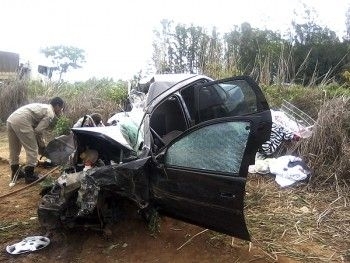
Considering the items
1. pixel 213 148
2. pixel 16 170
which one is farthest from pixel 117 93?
pixel 213 148

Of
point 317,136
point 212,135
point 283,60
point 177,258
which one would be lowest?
point 177,258

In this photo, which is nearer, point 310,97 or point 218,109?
point 218,109

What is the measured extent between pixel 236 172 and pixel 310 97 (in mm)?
5475

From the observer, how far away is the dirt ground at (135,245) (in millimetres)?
3582

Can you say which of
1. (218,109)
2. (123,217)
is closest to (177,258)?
(123,217)

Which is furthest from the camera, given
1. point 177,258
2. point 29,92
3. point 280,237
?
point 29,92

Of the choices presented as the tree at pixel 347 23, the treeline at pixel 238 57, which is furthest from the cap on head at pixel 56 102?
the tree at pixel 347 23

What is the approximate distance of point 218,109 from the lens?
4.80 meters

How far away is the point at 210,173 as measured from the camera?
3172mm

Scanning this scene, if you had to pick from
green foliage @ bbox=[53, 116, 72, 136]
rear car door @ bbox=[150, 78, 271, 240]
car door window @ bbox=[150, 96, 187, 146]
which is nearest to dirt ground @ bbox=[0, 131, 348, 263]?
rear car door @ bbox=[150, 78, 271, 240]

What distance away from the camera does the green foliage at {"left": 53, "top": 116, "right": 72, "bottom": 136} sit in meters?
8.69

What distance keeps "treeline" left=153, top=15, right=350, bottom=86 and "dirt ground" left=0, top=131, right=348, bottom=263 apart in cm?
574

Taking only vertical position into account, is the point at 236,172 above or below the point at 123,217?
above

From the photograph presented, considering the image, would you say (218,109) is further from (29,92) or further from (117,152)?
(29,92)
